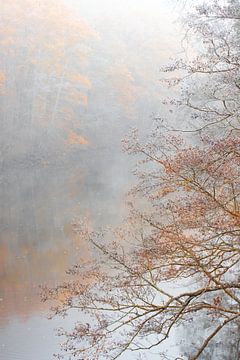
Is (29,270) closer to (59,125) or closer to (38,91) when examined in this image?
(38,91)

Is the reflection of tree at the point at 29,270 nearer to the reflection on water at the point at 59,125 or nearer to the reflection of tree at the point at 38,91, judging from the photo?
the reflection on water at the point at 59,125

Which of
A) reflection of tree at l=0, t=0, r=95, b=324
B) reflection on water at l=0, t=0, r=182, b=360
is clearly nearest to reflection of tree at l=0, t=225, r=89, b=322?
reflection on water at l=0, t=0, r=182, b=360

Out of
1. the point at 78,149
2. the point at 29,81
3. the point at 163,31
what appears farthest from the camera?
the point at 163,31

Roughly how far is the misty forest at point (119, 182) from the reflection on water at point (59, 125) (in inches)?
3.2

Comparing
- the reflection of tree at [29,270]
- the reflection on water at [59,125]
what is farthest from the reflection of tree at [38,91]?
the reflection of tree at [29,270]

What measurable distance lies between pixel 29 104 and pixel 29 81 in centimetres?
140

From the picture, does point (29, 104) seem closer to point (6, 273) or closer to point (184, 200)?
point (6, 273)

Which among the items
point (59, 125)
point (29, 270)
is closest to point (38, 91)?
point (59, 125)

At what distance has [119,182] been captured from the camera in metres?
26.6

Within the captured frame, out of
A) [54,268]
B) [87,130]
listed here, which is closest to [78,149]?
[87,130]

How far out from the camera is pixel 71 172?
30.6 m

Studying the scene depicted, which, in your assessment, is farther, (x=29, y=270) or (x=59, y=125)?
(x=59, y=125)

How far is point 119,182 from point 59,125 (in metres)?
9.96

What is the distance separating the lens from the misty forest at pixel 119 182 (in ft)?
20.1
